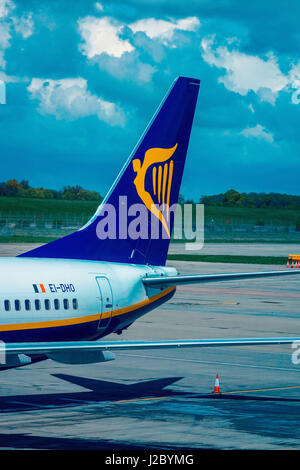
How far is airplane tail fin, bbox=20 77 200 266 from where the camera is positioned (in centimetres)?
2755

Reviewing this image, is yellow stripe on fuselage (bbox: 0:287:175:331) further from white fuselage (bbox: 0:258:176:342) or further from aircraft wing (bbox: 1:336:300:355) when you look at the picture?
aircraft wing (bbox: 1:336:300:355)

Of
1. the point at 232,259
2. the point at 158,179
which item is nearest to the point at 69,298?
the point at 158,179

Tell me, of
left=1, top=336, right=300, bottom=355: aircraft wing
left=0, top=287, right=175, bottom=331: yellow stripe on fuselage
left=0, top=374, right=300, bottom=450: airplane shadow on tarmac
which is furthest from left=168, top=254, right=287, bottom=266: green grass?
left=1, top=336, right=300, bottom=355: aircraft wing

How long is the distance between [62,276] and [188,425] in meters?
6.15

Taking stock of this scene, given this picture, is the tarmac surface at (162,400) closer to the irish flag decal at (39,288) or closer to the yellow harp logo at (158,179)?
the irish flag decal at (39,288)

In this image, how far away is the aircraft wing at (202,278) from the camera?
82.2 ft

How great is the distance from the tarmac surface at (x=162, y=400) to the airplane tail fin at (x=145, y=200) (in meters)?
4.26

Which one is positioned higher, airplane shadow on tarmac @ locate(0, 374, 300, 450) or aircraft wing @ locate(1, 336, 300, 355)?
aircraft wing @ locate(1, 336, 300, 355)

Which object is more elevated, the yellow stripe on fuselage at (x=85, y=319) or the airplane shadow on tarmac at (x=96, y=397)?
the yellow stripe on fuselage at (x=85, y=319)

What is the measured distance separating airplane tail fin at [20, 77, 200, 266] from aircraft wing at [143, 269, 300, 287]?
1.59m

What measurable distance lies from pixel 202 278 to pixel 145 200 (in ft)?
13.0

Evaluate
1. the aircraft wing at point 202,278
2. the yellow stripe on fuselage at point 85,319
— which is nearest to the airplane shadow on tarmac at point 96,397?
the yellow stripe on fuselage at point 85,319

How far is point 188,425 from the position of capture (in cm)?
2197

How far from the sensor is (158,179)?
28.1m
